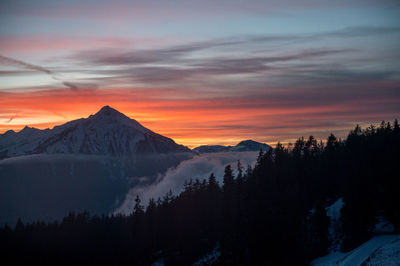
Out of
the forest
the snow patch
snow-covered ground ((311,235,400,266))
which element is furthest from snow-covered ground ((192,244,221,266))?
snow-covered ground ((311,235,400,266))

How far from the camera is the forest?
65125 mm

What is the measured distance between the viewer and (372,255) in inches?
1919

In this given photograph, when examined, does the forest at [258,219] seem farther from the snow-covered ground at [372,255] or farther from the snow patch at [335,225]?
the snow-covered ground at [372,255]

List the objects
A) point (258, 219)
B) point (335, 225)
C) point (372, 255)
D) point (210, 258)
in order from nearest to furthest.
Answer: point (372, 255) → point (335, 225) → point (258, 219) → point (210, 258)

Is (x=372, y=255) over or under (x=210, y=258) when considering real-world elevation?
over

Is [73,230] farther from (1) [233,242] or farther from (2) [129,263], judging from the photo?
(1) [233,242]

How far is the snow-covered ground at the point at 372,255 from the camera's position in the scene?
4616cm

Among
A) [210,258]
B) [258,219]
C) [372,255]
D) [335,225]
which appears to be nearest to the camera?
[372,255]

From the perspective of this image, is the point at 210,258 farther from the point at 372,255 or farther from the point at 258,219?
the point at 372,255

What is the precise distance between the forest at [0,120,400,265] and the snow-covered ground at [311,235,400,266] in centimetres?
251

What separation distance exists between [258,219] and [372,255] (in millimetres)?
→ 26658

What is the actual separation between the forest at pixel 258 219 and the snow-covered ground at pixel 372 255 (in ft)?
8.23

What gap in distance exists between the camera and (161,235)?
106812 mm

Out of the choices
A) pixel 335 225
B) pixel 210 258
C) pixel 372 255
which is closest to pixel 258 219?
pixel 335 225
